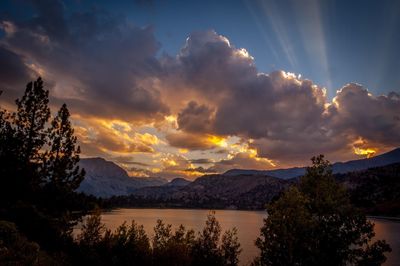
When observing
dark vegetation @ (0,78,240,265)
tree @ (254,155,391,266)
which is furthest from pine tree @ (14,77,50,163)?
tree @ (254,155,391,266)

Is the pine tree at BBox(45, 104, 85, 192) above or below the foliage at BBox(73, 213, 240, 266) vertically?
above

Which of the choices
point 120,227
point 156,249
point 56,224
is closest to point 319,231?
point 156,249

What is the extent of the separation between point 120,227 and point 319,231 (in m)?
24.3

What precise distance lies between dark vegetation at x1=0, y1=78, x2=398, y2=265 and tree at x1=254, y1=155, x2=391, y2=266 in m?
0.07

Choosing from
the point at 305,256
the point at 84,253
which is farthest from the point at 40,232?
the point at 305,256

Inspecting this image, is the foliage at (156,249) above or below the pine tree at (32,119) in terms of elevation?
below

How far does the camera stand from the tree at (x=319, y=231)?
88.7 ft

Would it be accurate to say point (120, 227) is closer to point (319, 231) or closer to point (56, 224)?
point (56, 224)

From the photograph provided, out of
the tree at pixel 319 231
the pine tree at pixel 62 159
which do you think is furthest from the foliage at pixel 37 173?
the tree at pixel 319 231

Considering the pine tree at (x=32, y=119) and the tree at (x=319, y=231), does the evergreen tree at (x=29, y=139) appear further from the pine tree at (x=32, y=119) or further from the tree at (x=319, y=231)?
the tree at (x=319, y=231)

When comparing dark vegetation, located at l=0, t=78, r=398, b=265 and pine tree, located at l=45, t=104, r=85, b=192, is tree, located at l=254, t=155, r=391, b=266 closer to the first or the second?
dark vegetation, located at l=0, t=78, r=398, b=265

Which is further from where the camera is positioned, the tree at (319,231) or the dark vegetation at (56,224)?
the dark vegetation at (56,224)

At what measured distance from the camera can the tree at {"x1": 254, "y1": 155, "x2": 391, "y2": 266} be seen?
27047 millimetres

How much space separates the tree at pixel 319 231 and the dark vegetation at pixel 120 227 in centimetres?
7
